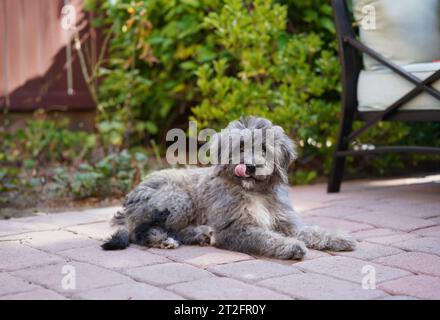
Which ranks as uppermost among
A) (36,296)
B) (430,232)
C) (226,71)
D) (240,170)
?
(226,71)

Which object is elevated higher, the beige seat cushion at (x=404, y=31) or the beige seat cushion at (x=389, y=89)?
the beige seat cushion at (x=404, y=31)

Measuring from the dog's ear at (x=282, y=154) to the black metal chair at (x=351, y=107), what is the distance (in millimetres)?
1523

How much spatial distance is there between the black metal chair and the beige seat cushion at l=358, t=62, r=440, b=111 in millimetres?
50

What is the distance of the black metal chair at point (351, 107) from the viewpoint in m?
5.21

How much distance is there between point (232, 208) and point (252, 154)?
378 millimetres

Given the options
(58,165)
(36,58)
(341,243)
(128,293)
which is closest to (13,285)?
(128,293)

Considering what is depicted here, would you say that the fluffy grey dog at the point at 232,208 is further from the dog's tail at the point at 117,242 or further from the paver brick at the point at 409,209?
the paver brick at the point at 409,209

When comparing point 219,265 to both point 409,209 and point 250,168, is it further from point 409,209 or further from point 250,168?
point 409,209

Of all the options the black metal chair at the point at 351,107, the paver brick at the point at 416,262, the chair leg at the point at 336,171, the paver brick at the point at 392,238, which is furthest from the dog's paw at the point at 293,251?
the chair leg at the point at 336,171

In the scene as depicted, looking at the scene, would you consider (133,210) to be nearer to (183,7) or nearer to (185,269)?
(185,269)

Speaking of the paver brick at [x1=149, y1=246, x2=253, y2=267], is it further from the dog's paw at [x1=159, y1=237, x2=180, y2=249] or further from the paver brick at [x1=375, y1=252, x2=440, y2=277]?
the paver brick at [x1=375, y1=252, x2=440, y2=277]

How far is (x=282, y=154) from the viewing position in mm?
4031
